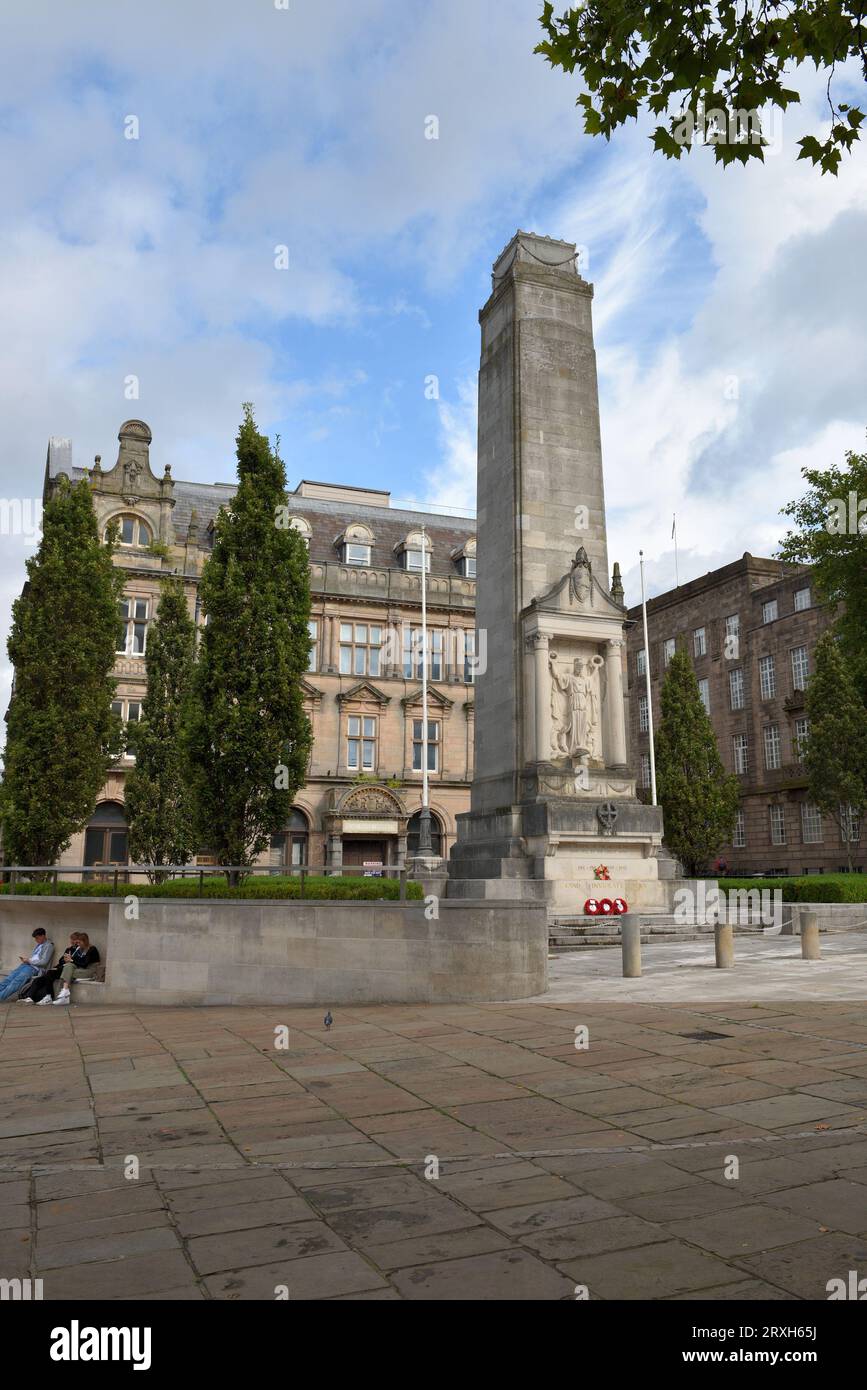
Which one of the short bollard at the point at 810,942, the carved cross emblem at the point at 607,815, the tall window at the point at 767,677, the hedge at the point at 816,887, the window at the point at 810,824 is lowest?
the short bollard at the point at 810,942

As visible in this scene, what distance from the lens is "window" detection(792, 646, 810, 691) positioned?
57006mm

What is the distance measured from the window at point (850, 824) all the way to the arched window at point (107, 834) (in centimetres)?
3305

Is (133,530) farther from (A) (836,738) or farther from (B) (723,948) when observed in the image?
(B) (723,948)

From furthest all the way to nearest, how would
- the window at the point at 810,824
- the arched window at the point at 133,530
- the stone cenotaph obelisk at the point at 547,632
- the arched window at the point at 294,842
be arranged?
the window at the point at 810,824 → the arched window at the point at 133,530 → the arched window at the point at 294,842 → the stone cenotaph obelisk at the point at 547,632

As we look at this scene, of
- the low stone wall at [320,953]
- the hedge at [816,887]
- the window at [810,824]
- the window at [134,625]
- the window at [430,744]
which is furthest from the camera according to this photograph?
the window at [430,744]

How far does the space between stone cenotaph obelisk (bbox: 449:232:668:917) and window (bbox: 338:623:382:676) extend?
2847 cm

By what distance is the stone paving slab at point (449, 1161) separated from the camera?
4855 millimetres

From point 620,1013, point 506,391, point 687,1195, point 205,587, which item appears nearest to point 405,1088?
point 687,1195

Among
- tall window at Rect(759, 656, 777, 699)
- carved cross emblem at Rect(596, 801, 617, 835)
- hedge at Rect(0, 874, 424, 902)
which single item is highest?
tall window at Rect(759, 656, 777, 699)

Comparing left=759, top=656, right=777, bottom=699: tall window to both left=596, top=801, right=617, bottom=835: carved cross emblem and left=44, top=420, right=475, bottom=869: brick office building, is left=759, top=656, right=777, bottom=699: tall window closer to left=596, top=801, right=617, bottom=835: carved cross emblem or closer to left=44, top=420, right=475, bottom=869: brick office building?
left=44, top=420, right=475, bottom=869: brick office building

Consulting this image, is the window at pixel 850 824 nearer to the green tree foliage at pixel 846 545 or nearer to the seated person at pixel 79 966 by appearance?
the green tree foliage at pixel 846 545

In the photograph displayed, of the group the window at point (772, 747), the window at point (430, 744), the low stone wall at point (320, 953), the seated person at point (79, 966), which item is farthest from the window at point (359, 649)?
the low stone wall at point (320, 953)

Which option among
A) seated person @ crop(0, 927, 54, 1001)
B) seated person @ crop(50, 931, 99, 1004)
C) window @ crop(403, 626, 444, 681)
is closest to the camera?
seated person @ crop(50, 931, 99, 1004)

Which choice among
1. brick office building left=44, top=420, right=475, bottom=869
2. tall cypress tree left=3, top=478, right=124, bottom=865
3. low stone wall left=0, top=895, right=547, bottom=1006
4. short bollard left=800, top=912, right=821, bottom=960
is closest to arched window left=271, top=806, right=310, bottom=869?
brick office building left=44, top=420, right=475, bottom=869
